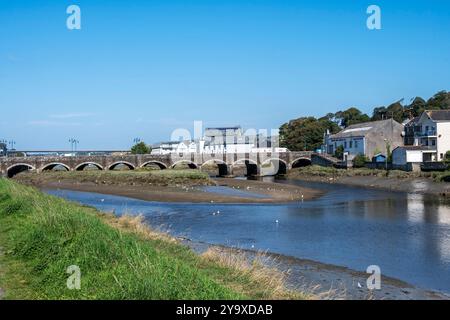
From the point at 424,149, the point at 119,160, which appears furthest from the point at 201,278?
the point at 119,160

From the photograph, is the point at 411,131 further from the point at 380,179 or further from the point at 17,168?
the point at 17,168

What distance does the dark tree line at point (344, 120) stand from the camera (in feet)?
336

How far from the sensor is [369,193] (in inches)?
2098

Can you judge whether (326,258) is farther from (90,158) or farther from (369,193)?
(90,158)

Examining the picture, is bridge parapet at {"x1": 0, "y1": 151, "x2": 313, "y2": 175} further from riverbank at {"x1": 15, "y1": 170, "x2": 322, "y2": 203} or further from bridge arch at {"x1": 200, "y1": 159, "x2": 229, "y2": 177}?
riverbank at {"x1": 15, "y1": 170, "x2": 322, "y2": 203}

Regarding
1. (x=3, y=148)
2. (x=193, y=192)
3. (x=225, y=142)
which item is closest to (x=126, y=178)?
(x=193, y=192)

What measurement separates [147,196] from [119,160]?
35.4 metres

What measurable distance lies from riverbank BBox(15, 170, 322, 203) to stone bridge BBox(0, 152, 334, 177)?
3.84 m

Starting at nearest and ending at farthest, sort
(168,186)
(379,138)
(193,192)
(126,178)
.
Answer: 1. (193,192)
2. (168,186)
3. (126,178)
4. (379,138)

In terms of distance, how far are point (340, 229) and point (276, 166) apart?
64875 mm

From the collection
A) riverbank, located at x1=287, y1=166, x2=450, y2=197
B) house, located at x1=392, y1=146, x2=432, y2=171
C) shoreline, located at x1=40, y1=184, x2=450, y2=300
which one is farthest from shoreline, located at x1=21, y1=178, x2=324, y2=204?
shoreline, located at x1=40, y1=184, x2=450, y2=300

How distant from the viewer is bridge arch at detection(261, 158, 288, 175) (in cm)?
9144

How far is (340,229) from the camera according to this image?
28.8 metres

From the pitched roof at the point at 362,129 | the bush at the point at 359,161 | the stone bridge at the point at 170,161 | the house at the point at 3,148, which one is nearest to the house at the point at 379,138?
the pitched roof at the point at 362,129
